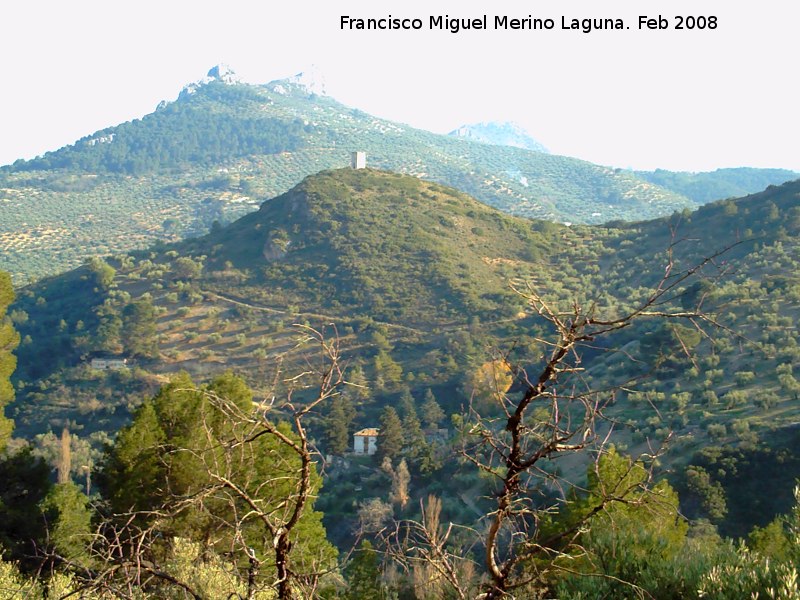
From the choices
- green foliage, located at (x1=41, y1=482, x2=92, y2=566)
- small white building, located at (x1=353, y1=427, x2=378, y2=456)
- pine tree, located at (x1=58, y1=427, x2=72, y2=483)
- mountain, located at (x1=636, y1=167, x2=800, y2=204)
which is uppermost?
mountain, located at (x1=636, y1=167, x2=800, y2=204)

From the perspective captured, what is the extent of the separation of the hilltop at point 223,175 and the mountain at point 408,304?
2154 cm

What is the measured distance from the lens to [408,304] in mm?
46062

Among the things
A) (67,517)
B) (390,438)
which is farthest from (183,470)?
(390,438)

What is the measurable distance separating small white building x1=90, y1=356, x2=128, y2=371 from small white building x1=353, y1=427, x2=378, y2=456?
1511 centimetres

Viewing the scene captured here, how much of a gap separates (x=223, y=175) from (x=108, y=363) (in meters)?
72.5

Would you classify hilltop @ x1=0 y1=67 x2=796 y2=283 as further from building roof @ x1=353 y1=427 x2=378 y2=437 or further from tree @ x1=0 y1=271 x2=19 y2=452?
tree @ x1=0 y1=271 x2=19 y2=452

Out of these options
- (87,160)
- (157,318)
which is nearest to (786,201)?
(157,318)

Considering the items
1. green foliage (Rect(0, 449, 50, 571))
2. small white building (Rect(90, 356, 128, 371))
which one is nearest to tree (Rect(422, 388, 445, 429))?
small white building (Rect(90, 356, 128, 371))

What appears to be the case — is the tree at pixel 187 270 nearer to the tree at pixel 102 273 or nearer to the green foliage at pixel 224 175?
the tree at pixel 102 273

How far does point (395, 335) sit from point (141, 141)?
93403 mm

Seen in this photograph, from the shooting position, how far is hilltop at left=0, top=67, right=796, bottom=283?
3381 inches

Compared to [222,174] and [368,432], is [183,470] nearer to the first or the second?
[368,432]

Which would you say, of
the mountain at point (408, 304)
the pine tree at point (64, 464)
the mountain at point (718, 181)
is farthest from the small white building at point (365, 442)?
the mountain at point (718, 181)

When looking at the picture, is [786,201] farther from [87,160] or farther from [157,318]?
[87,160]
